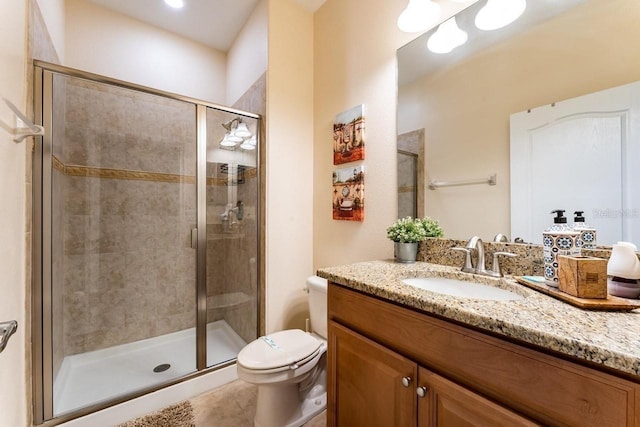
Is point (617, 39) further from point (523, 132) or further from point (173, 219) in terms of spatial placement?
point (173, 219)

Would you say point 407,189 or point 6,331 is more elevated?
point 407,189

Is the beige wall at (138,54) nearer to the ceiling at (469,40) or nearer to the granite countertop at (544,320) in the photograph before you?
the ceiling at (469,40)

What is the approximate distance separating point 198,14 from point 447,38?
2026 mm

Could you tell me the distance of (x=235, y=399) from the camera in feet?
5.30

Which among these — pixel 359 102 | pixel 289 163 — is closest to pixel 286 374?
pixel 289 163

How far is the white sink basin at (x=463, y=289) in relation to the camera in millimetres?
917

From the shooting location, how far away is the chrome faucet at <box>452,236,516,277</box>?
1.02 m

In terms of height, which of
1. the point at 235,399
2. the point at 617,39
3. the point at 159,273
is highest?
the point at 617,39

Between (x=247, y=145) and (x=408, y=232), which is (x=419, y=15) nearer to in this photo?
(x=408, y=232)

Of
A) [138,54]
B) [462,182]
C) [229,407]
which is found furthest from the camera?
[138,54]

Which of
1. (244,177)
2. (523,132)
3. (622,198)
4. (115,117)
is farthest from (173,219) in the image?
(622,198)

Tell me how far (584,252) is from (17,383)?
223 centimetres

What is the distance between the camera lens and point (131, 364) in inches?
75.6

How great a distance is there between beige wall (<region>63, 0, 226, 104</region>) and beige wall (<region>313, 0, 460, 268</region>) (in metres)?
1.26
